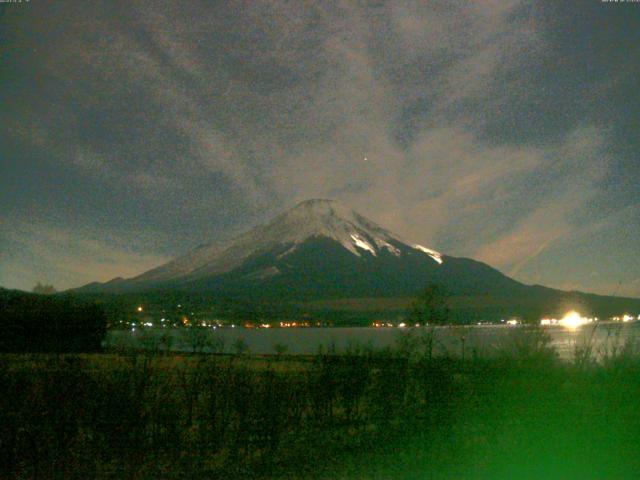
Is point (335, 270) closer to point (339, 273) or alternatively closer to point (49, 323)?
point (339, 273)

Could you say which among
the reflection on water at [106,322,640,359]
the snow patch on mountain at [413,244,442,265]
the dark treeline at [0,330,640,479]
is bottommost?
the dark treeline at [0,330,640,479]

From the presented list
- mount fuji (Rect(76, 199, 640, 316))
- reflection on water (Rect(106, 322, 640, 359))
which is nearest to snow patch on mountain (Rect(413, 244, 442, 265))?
mount fuji (Rect(76, 199, 640, 316))

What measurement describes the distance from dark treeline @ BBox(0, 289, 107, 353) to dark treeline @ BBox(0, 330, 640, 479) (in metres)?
18.4

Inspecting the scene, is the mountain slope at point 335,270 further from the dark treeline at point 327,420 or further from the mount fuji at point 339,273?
the dark treeline at point 327,420

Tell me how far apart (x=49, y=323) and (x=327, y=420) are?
81.6ft

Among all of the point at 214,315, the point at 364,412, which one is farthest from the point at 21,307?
the point at 214,315

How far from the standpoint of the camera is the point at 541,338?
13406mm

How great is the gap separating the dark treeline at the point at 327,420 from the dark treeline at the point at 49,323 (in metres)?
18.4

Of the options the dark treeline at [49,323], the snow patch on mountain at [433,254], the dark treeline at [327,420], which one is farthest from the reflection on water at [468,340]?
the snow patch on mountain at [433,254]

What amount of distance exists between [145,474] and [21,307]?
26930mm

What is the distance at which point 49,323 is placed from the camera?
A: 1248 inches

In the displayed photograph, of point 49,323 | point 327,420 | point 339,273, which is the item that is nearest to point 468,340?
point 327,420

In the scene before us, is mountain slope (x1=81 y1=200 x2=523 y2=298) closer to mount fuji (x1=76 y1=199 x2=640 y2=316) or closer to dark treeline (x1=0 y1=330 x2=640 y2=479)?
mount fuji (x1=76 y1=199 x2=640 y2=316)

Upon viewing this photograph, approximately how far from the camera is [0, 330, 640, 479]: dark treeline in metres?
7.73
